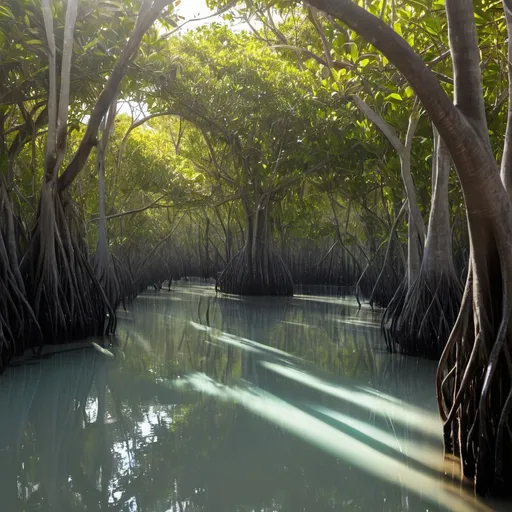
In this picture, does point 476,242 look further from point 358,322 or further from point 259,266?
point 259,266

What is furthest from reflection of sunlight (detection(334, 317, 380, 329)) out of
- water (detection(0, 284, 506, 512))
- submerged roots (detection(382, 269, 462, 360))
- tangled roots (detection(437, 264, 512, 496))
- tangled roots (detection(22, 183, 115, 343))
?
tangled roots (detection(437, 264, 512, 496))

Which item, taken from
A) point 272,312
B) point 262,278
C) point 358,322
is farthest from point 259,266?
point 358,322

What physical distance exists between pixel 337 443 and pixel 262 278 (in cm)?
945

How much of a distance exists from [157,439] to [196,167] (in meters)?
11.5

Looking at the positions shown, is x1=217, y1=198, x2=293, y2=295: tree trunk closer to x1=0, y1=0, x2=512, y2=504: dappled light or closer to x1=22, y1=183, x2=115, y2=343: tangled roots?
x1=0, y1=0, x2=512, y2=504: dappled light

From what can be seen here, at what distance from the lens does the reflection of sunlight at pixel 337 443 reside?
2.01m

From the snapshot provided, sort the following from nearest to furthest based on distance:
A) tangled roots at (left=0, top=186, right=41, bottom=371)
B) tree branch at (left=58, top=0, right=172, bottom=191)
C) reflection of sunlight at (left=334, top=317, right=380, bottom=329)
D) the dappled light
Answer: the dappled light < tangled roots at (left=0, top=186, right=41, bottom=371) < tree branch at (left=58, top=0, right=172, bottom=191) < reflection of sunlight at (left=334, top=317, right=380, bottom=329)

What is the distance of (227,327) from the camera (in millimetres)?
6816

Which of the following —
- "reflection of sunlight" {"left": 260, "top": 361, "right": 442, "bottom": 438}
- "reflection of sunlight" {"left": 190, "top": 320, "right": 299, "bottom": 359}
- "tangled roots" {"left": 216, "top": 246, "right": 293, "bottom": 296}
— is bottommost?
"reflection of sunlight" {"left": 190, "top": 320, "right": 299, "bottom": 359}

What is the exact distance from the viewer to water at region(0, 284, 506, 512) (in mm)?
1997

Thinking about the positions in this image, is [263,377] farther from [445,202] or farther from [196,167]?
[196,167]

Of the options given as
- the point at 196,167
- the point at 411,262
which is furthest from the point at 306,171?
the point at 411,262

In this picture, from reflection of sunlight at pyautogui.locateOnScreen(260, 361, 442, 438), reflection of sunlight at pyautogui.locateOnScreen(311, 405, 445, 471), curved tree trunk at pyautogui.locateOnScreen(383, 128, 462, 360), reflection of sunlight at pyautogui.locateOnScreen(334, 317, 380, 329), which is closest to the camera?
reflection of sunlight at pyautogui.locateOnScreen(311, 405, 445, 471)

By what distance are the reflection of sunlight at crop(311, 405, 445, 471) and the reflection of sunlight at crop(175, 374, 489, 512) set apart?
4.2 inches
